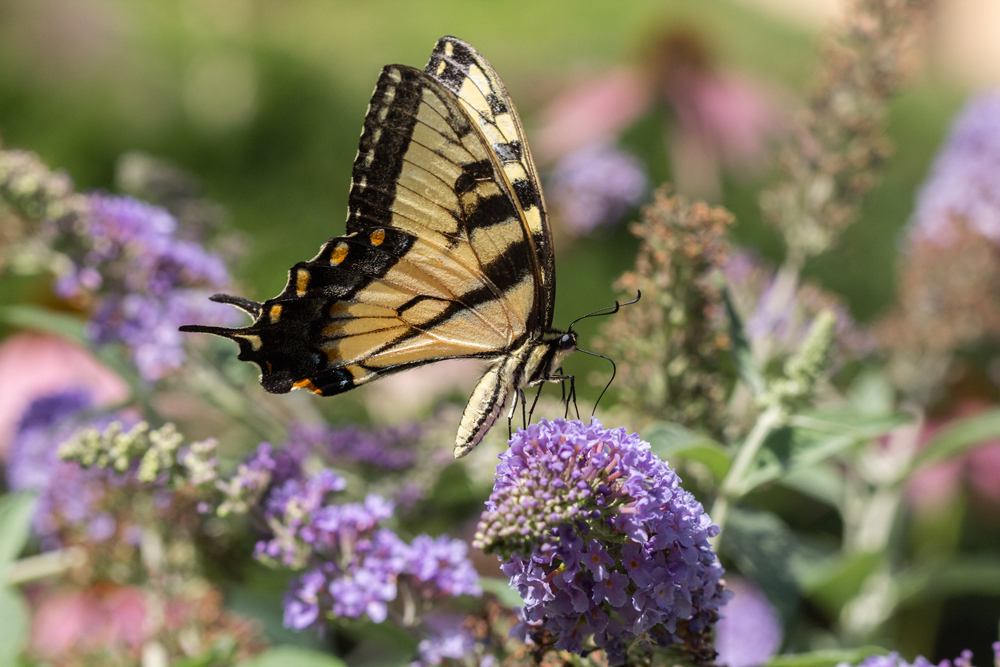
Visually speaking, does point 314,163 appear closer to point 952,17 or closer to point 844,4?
point 844,4

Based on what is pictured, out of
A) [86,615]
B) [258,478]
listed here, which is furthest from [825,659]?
[86,615]

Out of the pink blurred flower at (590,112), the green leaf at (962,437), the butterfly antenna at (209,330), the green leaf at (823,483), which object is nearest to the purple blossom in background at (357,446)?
the butterfly antenna at (209,330)

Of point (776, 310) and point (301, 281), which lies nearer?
point (301, 281)

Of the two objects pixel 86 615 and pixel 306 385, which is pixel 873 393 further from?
pixel 86 615

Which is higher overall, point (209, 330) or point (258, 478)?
point (209, 330)

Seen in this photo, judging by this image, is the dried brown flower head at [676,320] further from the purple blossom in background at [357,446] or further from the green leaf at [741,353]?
the purple blossom in background at [357,446]

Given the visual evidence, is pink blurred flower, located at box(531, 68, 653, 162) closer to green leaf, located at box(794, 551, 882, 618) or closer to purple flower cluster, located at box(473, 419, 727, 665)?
green leaf, located at box(794, 551, 882, 618)

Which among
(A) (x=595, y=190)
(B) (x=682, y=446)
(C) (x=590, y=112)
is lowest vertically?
(B) (x=682, y=446)
